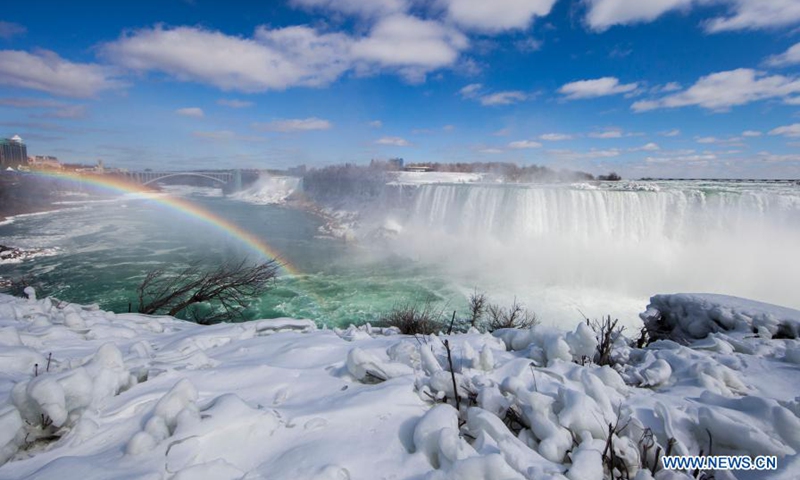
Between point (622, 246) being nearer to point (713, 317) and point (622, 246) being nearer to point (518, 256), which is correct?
point (518, 256)

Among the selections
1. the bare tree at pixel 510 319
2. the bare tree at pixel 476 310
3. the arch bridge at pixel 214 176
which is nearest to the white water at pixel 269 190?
the arch bridge at pixel 214 176

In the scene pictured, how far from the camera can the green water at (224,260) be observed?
51.9ft

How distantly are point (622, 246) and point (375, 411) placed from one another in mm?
24556

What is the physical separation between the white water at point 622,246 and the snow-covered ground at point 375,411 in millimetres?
14274

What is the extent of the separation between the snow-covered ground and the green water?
38.0 feet

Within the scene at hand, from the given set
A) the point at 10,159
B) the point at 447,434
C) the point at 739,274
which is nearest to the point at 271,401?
the point at 447,434

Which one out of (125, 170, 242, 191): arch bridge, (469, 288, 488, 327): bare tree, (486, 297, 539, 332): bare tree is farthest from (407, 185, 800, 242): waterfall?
(125, 170, 242, 191): arch bridge

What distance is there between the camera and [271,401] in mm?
2285

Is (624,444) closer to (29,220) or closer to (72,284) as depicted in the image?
(72,284)

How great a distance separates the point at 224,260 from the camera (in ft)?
76.3

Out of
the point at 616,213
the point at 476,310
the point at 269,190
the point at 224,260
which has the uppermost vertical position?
the point at 269,190

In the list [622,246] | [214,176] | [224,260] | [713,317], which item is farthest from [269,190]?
[713,317]

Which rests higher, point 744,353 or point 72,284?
point 744,353

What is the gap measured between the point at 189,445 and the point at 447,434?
1237 millimetres
